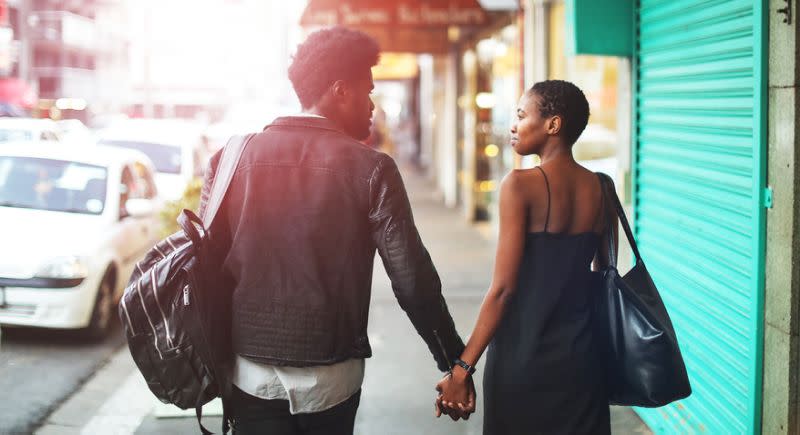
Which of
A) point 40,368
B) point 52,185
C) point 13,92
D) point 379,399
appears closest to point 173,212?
point 40,368

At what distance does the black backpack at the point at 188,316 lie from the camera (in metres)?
2.68

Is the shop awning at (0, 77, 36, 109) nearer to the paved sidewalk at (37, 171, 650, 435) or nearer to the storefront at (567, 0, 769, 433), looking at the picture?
the paved sidewalk at (37, 171, 650, 435)

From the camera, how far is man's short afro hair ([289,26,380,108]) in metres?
2.72

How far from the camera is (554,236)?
2855 mm

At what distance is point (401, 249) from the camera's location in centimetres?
268

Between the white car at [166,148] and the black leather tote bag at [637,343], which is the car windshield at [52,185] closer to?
the white car at [166,148]

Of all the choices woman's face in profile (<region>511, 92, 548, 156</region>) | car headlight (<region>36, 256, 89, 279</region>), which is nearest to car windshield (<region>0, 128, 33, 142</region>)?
car headlight (<region>36, 256, 89, 279</region>)

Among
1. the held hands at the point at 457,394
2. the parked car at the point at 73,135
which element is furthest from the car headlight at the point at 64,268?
the held hands at the point at 457,394

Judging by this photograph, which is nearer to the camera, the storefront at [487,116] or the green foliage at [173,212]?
the green foliage at [173,212]

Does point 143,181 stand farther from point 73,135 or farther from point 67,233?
point 73,135

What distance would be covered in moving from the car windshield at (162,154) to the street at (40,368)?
17.0 feet

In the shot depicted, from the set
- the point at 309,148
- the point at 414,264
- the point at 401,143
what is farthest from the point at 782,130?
the point at 401,143

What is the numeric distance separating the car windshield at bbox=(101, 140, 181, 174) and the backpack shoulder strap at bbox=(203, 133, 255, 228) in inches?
413

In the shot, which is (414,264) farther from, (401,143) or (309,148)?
(401,143)
